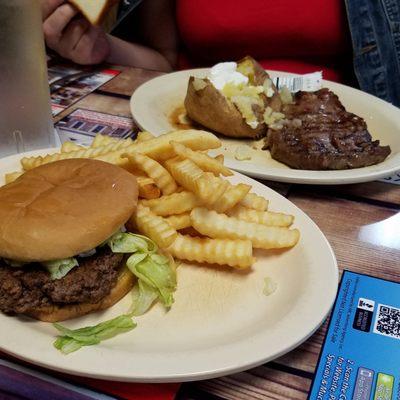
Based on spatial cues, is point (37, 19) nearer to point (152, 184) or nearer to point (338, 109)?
point (152, 184)

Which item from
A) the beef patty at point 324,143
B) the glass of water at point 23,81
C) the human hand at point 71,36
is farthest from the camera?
the human hand at point 71,36

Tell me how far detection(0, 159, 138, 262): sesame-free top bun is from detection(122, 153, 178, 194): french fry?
61 mm

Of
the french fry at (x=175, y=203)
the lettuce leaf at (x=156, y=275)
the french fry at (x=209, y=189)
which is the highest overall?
the french fry at (x=209, y=189)

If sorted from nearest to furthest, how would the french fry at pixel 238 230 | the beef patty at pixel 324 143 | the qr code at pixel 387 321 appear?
1. the qr code at pixel 387 321
2. the french fry at pixel 238 230
3. the beef patty at pixel 324 143

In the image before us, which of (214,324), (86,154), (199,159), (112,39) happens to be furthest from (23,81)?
(112,39)

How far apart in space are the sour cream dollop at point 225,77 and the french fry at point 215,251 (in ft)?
3.49

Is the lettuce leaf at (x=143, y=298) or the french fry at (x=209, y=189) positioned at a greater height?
the french fry at (x=209, y=189)

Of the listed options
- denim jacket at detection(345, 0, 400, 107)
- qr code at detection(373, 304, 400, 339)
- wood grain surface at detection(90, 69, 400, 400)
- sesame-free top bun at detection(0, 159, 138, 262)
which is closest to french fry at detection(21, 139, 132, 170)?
sesame-free top bun at detection(0, 159, 138, 262)

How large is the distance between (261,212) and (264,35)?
1.76 meters

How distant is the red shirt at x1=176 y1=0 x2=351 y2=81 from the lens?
109 inches

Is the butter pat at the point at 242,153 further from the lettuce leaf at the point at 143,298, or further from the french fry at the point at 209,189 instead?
the lettuce leaf at the point at 143,298

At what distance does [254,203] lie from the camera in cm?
145

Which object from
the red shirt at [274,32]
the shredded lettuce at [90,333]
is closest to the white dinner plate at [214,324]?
the shredded lettuce at [90,333]

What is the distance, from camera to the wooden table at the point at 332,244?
104 cm
